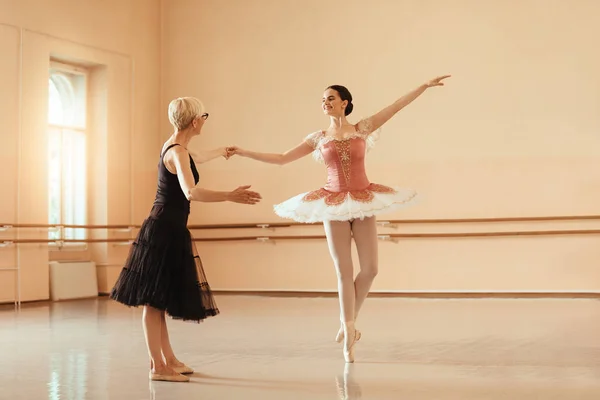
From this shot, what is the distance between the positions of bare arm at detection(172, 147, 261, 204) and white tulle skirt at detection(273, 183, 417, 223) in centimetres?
89

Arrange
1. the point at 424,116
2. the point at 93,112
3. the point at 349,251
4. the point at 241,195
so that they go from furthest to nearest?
the point at 93,112, the point at 424,116, the point at 349,251, the point at 241,195

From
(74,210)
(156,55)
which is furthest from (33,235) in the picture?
(156,55)

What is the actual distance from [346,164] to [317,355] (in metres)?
1.04

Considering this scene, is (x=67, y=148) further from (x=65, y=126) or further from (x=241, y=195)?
(x=241, y=195)

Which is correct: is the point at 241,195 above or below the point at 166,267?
above

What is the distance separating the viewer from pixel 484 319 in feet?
20.0

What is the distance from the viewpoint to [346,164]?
4.29 metres

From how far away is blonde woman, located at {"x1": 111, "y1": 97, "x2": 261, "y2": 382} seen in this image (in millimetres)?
3516

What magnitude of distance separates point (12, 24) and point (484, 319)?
554 centimetres

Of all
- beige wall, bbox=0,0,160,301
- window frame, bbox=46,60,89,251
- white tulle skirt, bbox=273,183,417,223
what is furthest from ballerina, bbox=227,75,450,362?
window frame, bbox=46,60,89,251

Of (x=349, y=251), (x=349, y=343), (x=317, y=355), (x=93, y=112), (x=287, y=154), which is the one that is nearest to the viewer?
(x=349, y=343)

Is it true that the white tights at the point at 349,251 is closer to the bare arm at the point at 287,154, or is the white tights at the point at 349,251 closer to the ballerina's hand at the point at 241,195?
the bare arm at the point at 287,154

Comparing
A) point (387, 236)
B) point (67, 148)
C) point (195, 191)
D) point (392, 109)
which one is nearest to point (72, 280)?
point (67, 148)

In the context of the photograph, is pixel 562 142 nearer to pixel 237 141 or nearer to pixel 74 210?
pixel 237 141
